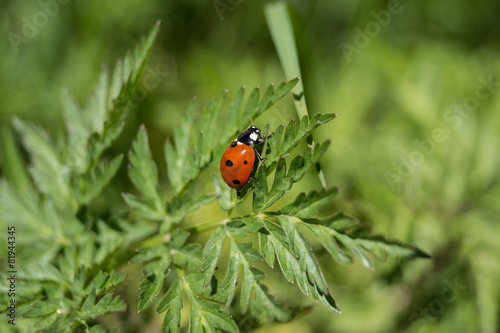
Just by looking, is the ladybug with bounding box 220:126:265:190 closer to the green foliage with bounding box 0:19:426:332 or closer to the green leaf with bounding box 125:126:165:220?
the green foliage with bounding box 0:19:426:332

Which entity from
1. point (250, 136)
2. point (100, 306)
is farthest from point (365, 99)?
point (100, 306)

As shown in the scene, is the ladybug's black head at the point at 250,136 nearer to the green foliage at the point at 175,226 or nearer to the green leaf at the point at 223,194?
the green foliage at the point at 175,226

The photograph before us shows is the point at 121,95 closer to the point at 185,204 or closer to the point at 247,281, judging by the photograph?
the point at 185,204

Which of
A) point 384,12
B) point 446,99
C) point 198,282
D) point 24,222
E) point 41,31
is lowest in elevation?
point 198,282

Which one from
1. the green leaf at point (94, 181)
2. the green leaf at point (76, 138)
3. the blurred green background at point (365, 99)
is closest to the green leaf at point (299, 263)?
the blurred green background at point (365, 99)

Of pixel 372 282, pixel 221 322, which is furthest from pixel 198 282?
pixel 372 282

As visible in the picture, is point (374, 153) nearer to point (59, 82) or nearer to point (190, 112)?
point (190, 112)

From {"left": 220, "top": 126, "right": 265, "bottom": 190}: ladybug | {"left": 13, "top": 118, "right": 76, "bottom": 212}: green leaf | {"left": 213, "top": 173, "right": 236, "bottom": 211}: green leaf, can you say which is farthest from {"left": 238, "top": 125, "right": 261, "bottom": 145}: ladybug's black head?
{"left": 13, "top": 118, "right": 76, "bottom": 212}: green leaf
